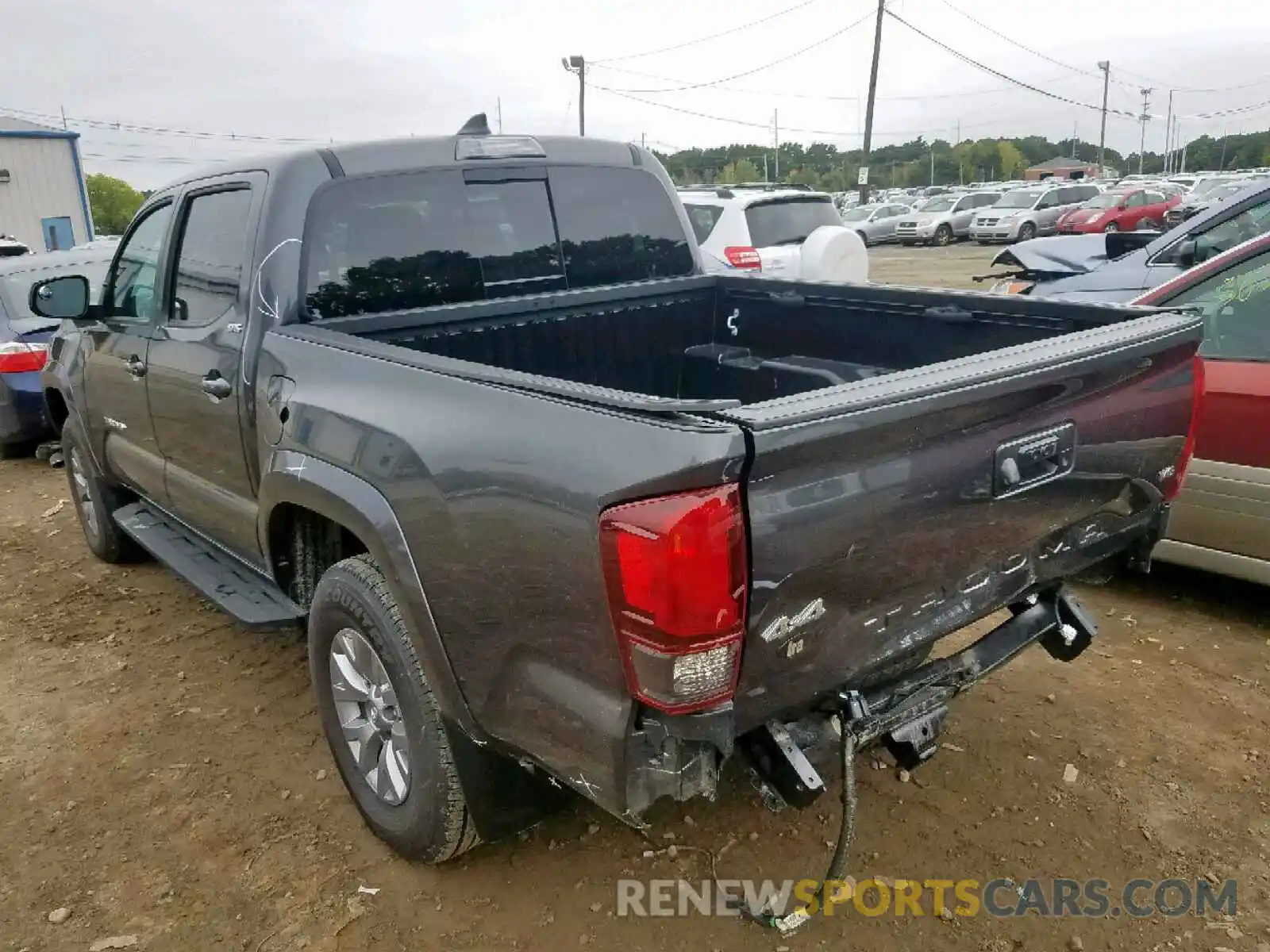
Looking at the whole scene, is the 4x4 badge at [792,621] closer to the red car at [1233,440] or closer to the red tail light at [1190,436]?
the red tail light at [1190,436]

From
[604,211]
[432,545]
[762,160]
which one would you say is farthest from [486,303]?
[762,160]

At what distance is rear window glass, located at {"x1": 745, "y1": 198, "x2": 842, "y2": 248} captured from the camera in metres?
9.79

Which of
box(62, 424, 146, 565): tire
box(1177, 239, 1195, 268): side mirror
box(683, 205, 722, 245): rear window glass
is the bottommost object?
box(62, 424, 146, 565): tire

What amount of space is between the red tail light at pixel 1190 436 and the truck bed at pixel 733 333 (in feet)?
0.96

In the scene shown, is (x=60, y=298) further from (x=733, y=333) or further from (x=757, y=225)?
(x=757, y=225)

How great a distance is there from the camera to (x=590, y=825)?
9.93 ft

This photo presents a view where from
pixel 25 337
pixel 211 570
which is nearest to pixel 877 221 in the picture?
pixel 25 337

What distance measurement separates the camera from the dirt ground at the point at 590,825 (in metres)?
2.63

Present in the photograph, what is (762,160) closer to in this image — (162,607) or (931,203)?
(931,203)

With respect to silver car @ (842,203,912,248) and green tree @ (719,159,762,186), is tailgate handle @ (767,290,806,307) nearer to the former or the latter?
silver car @ (842,203,912,248)

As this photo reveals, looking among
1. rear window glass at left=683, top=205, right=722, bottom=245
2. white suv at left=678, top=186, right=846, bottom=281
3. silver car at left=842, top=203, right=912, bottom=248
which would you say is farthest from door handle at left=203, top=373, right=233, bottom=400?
silver car at left=842, top=203, right=912, bottom=248

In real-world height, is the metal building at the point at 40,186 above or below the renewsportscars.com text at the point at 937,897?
above

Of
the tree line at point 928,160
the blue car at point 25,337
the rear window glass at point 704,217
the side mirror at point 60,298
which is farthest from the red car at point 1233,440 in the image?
the tree line at point 928,160

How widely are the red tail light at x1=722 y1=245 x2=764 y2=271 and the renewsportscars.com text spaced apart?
7.20 m
